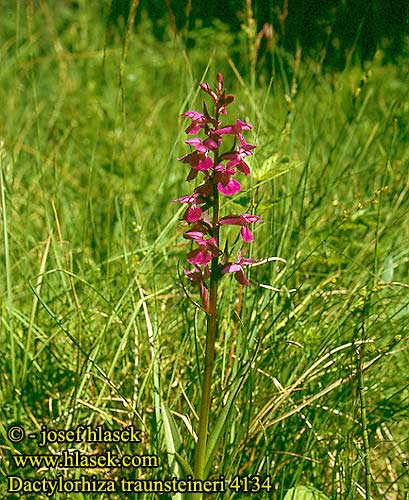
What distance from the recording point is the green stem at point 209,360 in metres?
1.25

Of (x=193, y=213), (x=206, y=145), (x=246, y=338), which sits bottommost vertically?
(x=246, y=338)

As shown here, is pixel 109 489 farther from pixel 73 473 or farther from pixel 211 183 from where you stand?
pixel 211 183

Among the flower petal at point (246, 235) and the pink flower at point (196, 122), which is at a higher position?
the pink flower at point (196, 122)

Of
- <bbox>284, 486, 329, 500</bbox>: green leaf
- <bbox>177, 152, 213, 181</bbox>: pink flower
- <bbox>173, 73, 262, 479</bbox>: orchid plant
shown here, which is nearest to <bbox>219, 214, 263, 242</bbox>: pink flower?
<bbox>173, 73, 262, 479</bbox>: orchid plant

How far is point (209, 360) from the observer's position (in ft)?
4.17

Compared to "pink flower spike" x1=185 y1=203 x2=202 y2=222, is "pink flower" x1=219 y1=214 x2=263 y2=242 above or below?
below

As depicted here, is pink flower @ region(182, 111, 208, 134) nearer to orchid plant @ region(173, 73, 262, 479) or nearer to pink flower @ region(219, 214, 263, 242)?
orchid plant @ region(173, 73, 262, 479)

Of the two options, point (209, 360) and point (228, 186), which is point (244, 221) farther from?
point (209, 360)

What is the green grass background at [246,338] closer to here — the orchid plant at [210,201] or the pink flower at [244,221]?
the orchid plant at [210,201]

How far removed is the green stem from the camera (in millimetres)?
1251

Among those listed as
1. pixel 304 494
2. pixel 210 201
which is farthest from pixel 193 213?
pixel 304 494

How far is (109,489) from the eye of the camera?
59.7 inches

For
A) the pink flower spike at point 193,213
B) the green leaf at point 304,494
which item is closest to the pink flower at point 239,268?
the pink flower spike at point 193,213

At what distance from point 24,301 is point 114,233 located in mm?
423
